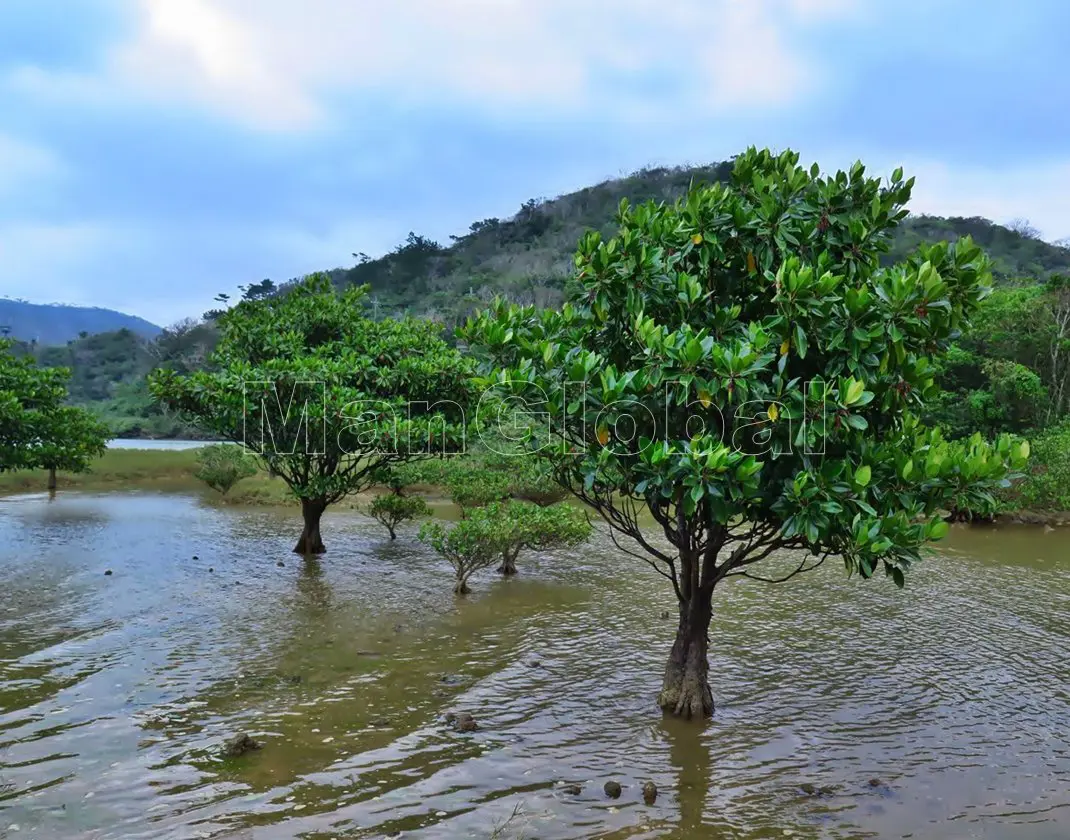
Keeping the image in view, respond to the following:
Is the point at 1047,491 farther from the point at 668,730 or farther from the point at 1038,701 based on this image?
the point at 668,730

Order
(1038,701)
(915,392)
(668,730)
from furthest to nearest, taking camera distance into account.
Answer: (1038,701) → (668,730) → (915,392)

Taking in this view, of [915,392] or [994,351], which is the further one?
[994,351]

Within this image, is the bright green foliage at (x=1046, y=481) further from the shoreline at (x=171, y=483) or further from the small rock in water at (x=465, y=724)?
the small rock in water at (x=465, y=724)

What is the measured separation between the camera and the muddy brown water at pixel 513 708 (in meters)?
5.80

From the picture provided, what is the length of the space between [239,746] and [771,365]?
19.6ft

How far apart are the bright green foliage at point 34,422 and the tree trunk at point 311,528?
6.12m

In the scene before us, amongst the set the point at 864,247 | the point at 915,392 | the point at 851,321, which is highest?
the point at 864,247

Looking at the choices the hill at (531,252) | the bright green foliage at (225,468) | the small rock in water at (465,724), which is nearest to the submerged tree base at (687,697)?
the small rock in water at (465,724)

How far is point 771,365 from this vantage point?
7.03 metres

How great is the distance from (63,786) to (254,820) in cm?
176

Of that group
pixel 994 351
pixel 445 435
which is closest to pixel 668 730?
pixel 445 435

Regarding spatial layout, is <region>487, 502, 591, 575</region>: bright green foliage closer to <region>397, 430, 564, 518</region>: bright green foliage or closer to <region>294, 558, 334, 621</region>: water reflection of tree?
<region>397, 430, 564, 518</region>: bright green foliage

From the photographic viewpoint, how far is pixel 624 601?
13117 millimetres

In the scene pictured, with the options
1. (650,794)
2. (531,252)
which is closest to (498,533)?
(650,794)
